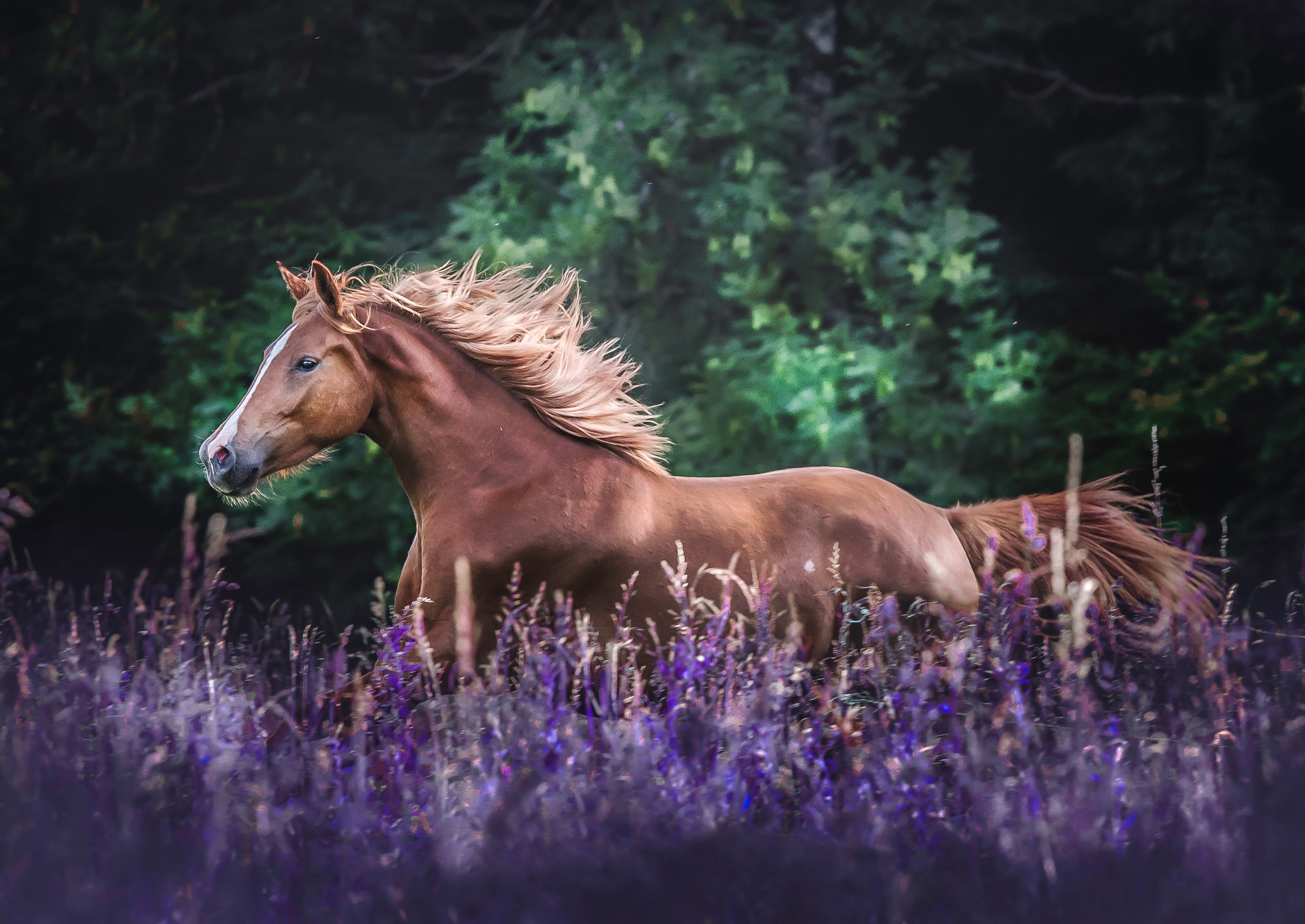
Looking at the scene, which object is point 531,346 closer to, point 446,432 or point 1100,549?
point 446,432

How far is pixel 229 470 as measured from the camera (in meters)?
3.51

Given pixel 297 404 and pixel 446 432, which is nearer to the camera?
pixel 297 404

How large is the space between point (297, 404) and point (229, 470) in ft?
0.94

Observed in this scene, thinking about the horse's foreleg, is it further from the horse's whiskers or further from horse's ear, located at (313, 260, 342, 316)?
horse's ear, located at (313, 260, 342, 316)

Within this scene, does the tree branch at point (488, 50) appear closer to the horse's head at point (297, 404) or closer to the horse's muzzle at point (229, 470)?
the horse's head at point (297, 404)

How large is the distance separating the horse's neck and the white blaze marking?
0.83 feet

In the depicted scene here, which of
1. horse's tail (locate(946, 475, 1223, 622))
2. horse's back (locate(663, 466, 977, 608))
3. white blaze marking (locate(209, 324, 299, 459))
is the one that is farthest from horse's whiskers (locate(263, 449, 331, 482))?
horse's tail (locate(946, 475, 1223, 622))

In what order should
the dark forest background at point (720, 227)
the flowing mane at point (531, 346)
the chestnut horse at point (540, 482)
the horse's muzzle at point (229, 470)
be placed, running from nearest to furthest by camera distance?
the horse's muzzle at point (229, 470), the chestnut horse at point (540, 482), the flowing mane at point (531, 346), the dark forest background at point (720, 227)

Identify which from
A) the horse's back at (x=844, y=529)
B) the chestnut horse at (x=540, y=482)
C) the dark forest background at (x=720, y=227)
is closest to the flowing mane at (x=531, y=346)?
the chestnut horse at (x=540, y=482)

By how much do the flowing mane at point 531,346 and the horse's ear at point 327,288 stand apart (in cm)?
3

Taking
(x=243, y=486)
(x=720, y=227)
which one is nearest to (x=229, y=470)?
(x=243, y=486)

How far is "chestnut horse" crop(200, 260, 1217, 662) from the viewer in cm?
360

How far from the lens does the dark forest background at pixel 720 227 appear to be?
7.27 m

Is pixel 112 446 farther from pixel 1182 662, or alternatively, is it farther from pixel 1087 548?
pixel 1182 662
